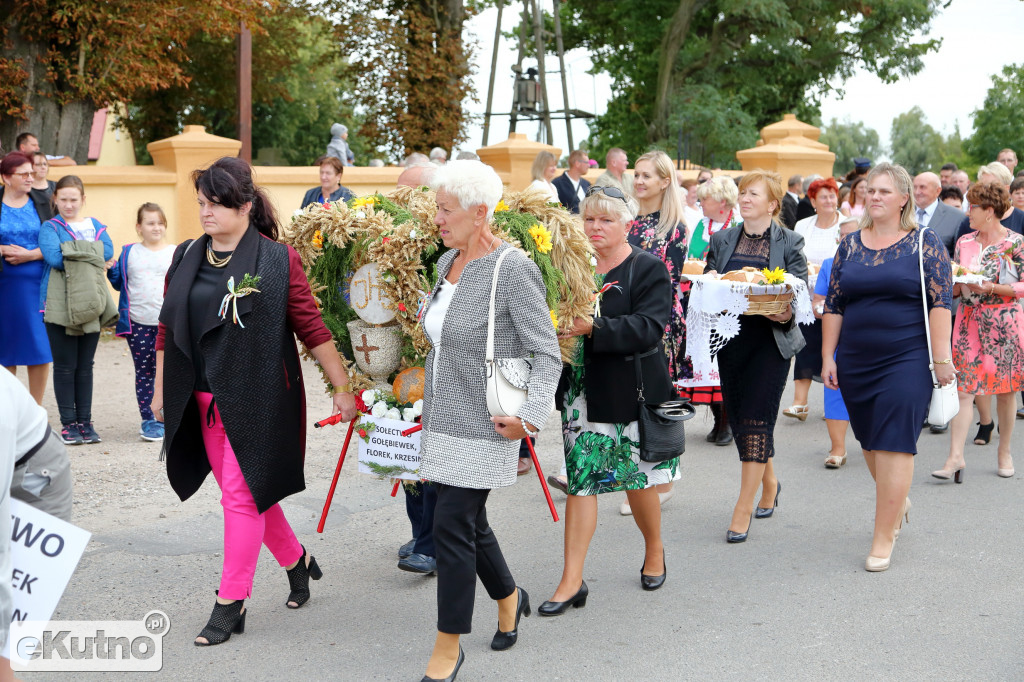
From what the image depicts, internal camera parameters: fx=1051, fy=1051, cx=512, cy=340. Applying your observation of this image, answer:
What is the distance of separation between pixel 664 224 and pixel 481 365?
94.2 inches

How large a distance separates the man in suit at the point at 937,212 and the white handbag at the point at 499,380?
582 centimetres

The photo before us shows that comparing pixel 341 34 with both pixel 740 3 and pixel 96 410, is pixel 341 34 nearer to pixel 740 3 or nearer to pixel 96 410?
pixel 740 3

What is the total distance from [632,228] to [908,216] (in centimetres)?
152

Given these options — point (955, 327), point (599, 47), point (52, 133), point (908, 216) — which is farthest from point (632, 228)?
point (599, 47)

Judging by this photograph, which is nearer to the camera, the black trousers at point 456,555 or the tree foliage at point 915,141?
the black trousers at point 456,555

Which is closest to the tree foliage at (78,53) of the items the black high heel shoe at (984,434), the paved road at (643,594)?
the paved road at (643,594)

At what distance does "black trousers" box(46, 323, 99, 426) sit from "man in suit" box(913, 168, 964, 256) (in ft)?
21.3

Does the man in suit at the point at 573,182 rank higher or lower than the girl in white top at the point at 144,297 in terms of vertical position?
higher

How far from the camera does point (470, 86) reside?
19.9 meters

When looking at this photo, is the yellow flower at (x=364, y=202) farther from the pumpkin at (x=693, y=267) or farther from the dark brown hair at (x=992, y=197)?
the dark brown hair at (x=992, y=197)

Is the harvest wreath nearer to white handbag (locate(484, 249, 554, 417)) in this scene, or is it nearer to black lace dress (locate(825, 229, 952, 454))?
white handbag (locate(484, 249, 554, 417))

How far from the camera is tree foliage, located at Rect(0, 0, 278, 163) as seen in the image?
13047 mm

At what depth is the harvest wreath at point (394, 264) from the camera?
14.1 feet

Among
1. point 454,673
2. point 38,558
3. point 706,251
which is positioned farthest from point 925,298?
point 38,558
